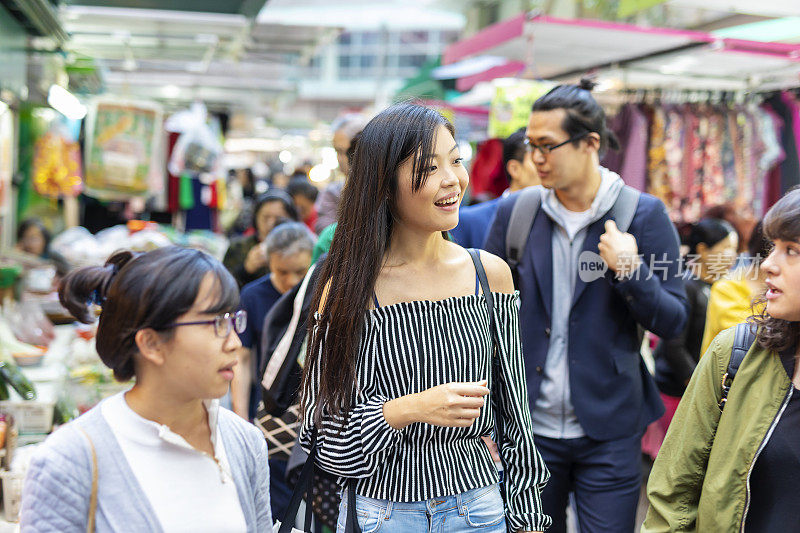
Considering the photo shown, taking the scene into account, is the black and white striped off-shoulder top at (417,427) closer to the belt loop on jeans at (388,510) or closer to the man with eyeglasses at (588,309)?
the belt loop on jeans at (388,510)

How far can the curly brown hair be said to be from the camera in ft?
7.25

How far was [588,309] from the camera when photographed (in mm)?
3201

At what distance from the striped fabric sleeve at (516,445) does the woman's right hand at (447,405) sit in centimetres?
31

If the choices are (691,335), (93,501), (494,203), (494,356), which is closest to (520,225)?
(494,203)

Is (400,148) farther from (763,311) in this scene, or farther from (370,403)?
(763,311)

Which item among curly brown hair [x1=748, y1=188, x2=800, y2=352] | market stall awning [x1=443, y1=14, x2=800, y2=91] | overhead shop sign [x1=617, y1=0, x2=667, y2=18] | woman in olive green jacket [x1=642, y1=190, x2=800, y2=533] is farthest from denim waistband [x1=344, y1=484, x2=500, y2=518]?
overhead shop sign [x1=617, y1=0, x2=667, y2=18]

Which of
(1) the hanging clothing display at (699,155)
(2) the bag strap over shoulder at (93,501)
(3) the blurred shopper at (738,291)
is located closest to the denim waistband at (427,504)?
(2) the bag strap over shoulder at (93,501)

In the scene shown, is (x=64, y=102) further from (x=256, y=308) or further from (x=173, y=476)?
(x=173, y=476)

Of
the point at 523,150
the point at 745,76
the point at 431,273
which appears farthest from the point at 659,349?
the point at 431,273

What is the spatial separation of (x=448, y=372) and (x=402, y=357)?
5.3 inches

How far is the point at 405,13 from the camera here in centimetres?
1265

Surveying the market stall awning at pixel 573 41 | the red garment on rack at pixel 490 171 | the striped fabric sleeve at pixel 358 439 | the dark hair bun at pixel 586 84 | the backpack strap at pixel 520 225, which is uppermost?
the market stall awning at pixel 573 41

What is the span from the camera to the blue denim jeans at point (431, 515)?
2195 mm

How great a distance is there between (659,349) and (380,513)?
3466 millimetres
